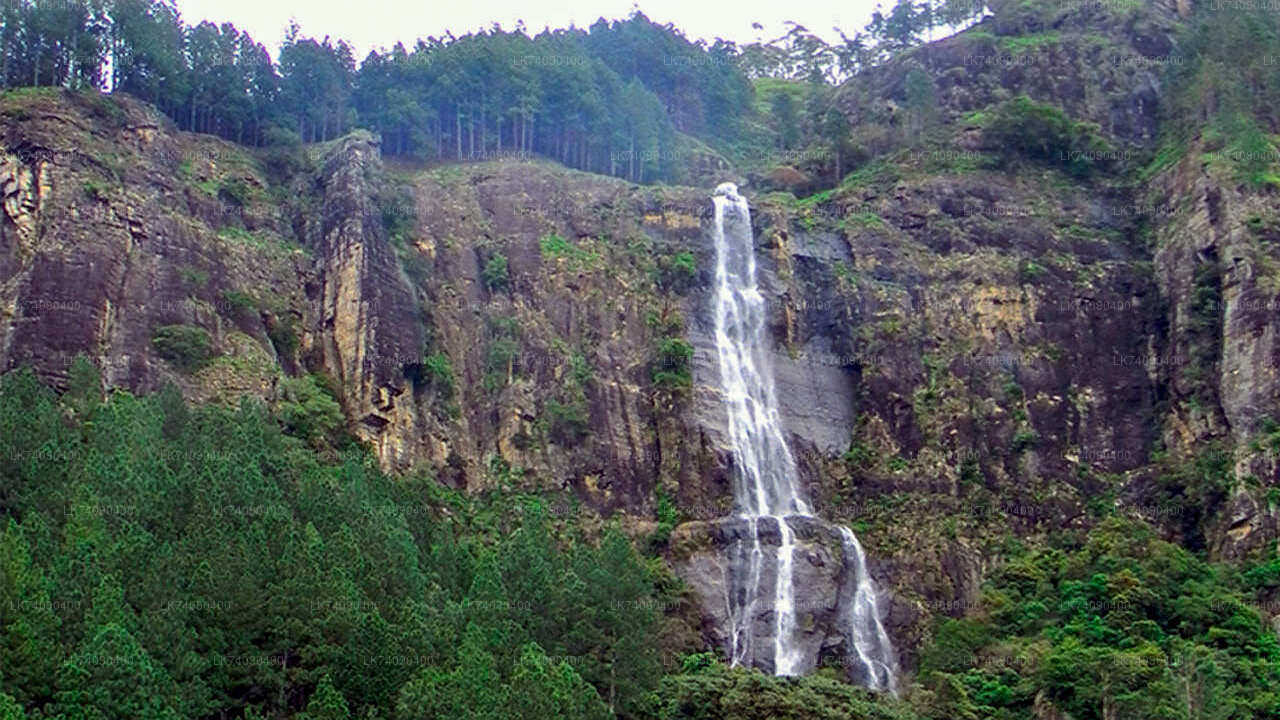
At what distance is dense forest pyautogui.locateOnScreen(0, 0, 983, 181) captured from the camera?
240ft

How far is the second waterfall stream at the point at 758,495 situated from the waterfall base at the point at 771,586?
72mm

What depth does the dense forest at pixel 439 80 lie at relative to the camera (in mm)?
73000

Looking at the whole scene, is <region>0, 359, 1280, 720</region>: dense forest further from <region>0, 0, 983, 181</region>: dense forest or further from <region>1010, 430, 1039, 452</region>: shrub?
<region>0, 0, 983, 181</region>: dense forest

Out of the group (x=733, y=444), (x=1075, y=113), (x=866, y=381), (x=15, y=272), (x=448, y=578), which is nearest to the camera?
(x=448, y=578)

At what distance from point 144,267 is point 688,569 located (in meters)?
23.8

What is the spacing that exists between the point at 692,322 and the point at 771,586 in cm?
1567

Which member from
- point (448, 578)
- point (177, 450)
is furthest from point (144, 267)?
point (448, 578)

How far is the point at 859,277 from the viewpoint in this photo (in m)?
75.9

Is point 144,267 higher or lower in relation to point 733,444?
higher

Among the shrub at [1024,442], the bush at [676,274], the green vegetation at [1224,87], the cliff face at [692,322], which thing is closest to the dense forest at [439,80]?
the cliff face at [692,322]

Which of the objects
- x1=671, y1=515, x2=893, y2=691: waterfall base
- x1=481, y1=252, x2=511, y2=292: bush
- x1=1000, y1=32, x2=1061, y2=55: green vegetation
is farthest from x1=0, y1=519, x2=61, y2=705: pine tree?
x1=1000, y1=32, x2=1061, y2=55: green vegetation

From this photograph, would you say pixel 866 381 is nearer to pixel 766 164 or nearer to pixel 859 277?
pixel 859 277

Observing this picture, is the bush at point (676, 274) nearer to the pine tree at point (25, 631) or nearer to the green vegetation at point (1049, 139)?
the green vegetation at point (1049, 139)

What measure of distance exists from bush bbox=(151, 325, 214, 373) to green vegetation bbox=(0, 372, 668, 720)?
16.4ft
